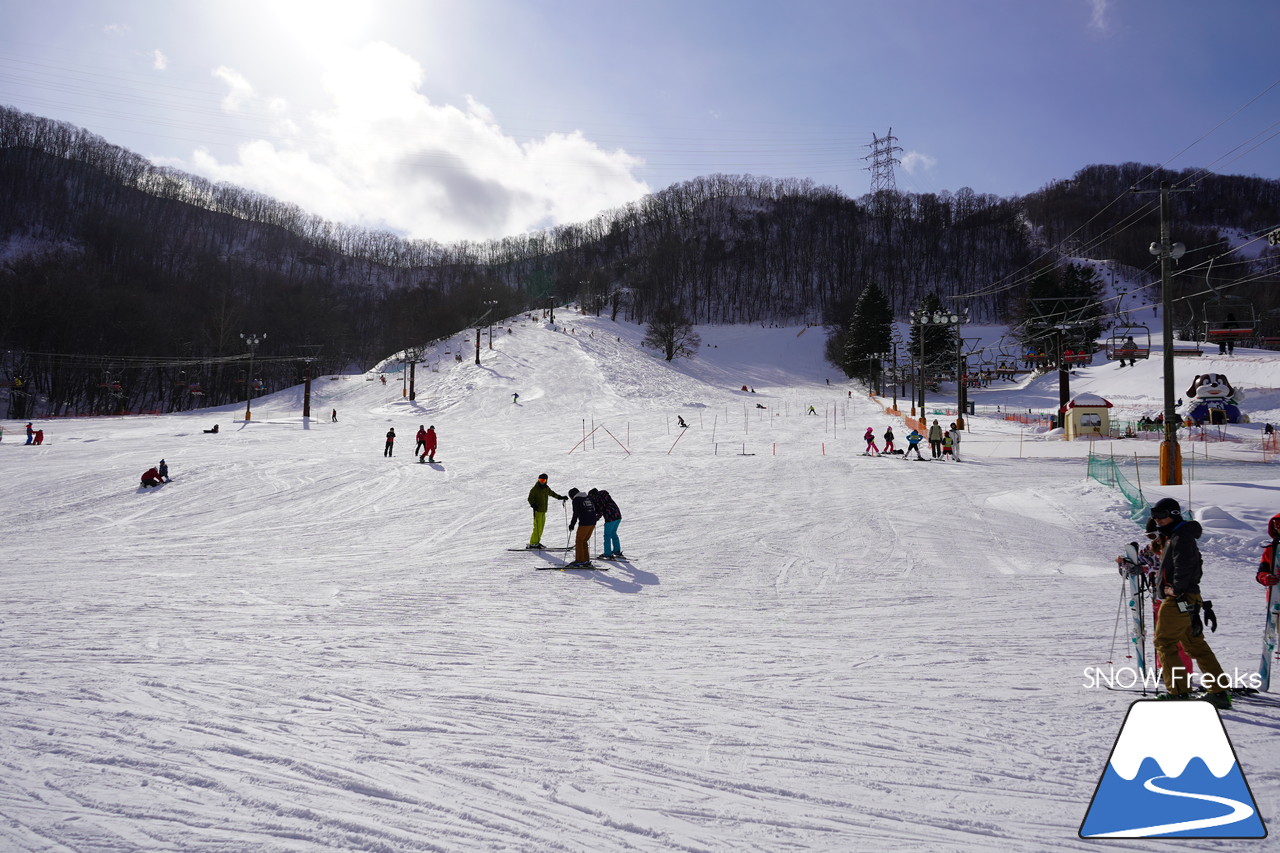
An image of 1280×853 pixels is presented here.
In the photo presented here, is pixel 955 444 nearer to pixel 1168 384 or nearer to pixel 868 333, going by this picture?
pixel 1168 384

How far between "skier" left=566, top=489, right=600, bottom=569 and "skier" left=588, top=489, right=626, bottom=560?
197 millimetres

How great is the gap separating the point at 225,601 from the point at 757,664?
25.0 ft

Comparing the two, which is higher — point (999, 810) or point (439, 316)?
point (439, 316)

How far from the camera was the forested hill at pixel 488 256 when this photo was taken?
89.9 meters

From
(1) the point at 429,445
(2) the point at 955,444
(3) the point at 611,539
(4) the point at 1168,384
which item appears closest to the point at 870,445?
(2) the point at 955,444

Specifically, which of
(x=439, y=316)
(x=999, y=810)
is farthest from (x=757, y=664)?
(x=439, y=316)

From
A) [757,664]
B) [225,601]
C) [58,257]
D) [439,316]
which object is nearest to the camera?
[757,664]

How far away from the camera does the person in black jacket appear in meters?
4.94

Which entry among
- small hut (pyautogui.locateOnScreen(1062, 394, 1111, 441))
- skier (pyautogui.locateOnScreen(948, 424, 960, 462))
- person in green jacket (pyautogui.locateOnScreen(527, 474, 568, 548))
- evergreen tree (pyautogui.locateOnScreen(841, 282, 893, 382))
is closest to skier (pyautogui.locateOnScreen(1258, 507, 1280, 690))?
person in green jacket (pyautogui.locateOnScreen(527, 474, 568, 548))

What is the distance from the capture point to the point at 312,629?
766 cm

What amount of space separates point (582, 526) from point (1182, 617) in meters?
8.02

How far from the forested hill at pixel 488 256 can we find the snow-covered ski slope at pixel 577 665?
7444 cm

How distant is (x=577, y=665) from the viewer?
6539 millimetres

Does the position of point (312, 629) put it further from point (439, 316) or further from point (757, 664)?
point (439, 316)
